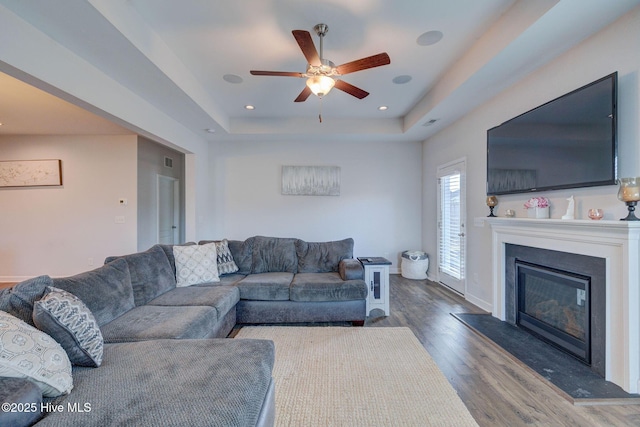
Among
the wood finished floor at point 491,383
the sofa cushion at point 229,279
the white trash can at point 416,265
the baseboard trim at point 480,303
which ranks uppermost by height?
the sofa cushion at point 229,279

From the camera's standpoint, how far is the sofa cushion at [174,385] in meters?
0.97

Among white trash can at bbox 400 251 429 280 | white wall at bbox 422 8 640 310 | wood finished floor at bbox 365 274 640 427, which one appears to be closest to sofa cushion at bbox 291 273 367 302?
wood finished floor at bbox 365 274 640 427

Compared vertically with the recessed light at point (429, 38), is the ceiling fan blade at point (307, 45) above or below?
below

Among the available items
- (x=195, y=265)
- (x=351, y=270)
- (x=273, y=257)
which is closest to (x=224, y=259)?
(x=195, y=265)

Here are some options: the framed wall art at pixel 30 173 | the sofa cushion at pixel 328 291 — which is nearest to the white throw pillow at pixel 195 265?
the sofa cushion at pixel 328 291

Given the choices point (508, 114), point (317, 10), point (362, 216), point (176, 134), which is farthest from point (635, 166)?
point (176, 134)

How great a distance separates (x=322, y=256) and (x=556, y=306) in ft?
8.06

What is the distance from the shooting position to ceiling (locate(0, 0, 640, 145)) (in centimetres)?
197

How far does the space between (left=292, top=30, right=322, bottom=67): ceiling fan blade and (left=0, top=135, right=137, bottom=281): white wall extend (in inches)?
163

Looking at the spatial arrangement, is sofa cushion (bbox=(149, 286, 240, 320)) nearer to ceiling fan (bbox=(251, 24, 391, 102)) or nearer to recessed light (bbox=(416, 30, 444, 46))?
ceiling fan (bbox=(251, 24, 391, 102))

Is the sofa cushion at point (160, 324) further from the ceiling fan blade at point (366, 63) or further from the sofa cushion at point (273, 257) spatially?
the ceiling fan blade at point (366, 63)

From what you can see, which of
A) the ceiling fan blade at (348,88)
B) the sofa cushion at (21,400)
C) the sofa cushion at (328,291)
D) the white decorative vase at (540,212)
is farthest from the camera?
the sofa cushion at (328,291)

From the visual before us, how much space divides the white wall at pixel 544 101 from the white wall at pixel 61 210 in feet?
18.3

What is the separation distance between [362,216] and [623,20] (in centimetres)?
399
